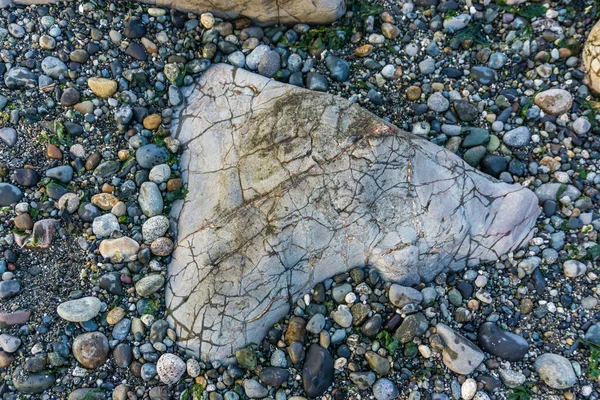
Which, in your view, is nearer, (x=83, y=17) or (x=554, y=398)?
(x=554, y=398)

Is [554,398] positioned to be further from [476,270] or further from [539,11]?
[539,11]

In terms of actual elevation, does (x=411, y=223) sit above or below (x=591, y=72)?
below

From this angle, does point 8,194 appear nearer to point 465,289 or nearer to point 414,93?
point 414,93

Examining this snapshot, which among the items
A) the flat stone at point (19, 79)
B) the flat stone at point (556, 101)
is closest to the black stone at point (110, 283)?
the flat stone at point (19, 79)

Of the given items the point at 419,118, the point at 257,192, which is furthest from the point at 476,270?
the point at 257,192

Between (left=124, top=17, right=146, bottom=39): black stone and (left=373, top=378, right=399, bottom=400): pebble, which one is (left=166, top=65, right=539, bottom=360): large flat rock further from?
(left=124, top=17, right=146, bottom=39): black stone

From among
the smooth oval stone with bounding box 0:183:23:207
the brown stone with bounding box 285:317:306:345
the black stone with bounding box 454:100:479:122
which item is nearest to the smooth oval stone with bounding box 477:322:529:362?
the brown stone with bounding box 285:317:306:345
